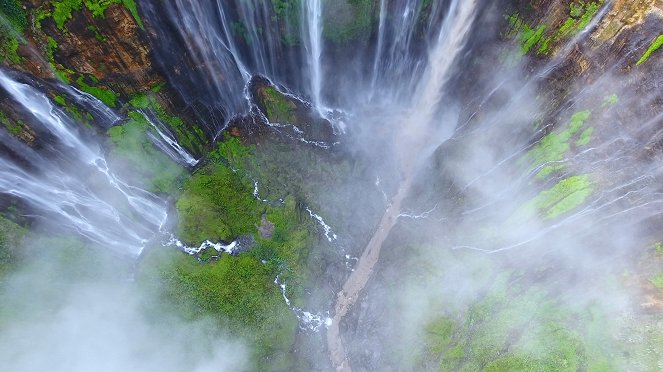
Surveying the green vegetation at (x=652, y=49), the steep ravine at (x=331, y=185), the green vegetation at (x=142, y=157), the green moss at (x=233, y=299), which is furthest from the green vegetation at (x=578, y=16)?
the green vegetation at (x=142, y=157)

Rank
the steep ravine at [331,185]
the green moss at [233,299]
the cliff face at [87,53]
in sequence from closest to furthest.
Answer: the cliff face at [87,53]
the steep ravine at [331,185]
the green moss at [233,299]

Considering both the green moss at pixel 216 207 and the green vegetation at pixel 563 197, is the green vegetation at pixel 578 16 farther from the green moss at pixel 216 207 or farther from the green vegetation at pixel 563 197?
Result: the green moss at pixel 216 207

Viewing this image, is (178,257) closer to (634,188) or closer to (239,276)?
(239,276)

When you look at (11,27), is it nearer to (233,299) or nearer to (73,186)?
(73,186)

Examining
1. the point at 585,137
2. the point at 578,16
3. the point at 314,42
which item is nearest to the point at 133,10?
the point at 314,42

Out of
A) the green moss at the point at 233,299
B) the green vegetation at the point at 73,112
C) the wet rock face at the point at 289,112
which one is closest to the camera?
the green vegetation at the point at 73,112

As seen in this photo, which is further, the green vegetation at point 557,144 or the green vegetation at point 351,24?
the green vegetation at point 351,24

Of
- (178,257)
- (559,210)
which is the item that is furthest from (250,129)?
(559,210)

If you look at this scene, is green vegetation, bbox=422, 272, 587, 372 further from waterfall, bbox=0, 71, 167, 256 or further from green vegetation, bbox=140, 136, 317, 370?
waterfall, bbox=0, 71, 167, 256
